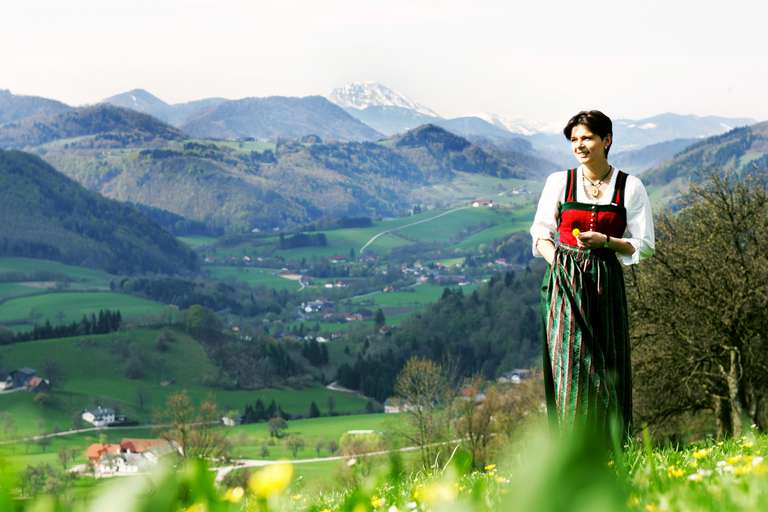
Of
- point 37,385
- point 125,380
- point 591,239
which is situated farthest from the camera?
point 125,380

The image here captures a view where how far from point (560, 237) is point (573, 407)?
4.88 ft

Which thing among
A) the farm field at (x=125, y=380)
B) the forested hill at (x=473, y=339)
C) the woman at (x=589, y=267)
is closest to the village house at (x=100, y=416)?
the farm field at (x=125, y=380)

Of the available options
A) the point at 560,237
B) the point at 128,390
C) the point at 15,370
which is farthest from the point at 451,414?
the point at 15,370

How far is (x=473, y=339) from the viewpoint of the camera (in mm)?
176500

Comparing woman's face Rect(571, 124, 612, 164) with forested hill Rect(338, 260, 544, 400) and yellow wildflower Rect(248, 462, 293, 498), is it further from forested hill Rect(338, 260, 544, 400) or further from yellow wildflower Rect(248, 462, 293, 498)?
forested hill Rect(338, 260, 544, 400)

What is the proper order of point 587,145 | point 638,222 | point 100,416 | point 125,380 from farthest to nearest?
1. point 125,380
2. point 100,416
3. point 638,222
4. point 587,145

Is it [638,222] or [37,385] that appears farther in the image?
[37,385]

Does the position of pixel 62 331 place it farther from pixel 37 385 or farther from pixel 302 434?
pixel 302 434

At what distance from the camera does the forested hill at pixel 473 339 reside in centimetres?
16938

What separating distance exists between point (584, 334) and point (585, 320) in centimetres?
11

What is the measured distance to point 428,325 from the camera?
614ft

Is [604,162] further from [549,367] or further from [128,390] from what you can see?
[128,390]

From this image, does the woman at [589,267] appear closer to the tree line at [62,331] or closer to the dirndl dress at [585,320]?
the dirndl dress at [585,320]

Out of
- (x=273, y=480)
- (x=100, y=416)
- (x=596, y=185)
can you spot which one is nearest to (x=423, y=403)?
(x=596, y=185)
